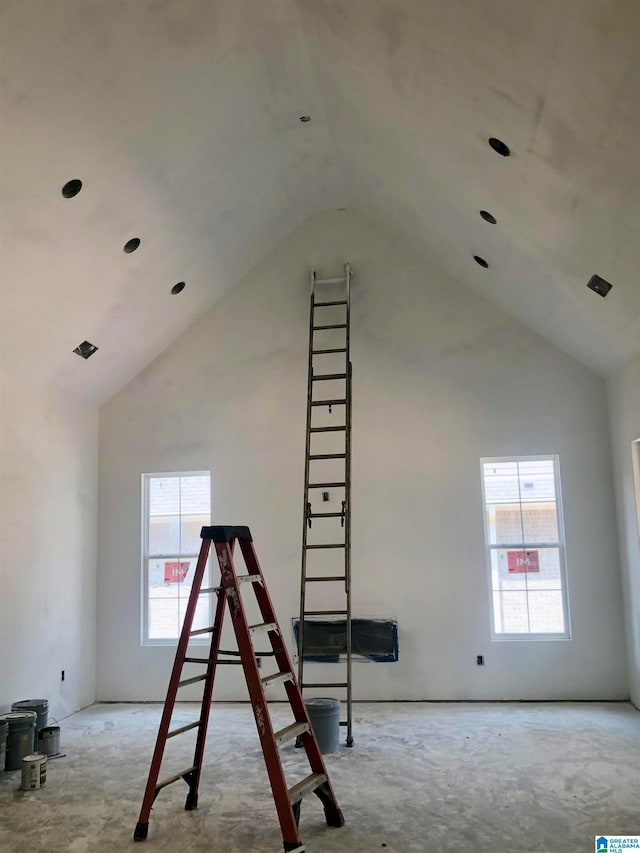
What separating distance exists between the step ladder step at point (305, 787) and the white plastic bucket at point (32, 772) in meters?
1.87

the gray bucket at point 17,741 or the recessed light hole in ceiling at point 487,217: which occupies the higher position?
the recessed light hole in ceiling at point 487,217

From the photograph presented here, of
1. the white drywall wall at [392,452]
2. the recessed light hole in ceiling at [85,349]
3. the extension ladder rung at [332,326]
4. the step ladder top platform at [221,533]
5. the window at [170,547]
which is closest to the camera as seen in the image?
the step ladder top platform at [221,533]

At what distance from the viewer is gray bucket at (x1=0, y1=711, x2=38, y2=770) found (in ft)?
14.9

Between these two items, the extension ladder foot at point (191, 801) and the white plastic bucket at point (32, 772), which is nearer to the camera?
the extension ladder foot at point (191, 801)

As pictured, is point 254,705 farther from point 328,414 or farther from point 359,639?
point 328,414

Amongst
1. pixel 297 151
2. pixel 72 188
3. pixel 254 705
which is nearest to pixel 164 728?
pixel 254 705

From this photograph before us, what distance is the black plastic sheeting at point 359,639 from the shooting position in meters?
6.11

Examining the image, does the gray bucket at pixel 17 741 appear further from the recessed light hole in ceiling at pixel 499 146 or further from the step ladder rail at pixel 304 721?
the recessed light hole in ceiling at pixel 499 146

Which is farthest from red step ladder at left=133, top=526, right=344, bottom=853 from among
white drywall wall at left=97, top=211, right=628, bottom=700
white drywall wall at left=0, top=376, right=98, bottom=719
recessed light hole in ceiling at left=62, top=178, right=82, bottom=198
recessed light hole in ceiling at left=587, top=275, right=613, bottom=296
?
recessed light hole in ceiling at left=587, top=275, right=613, bottom=296

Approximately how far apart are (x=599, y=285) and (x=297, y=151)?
2619 mm

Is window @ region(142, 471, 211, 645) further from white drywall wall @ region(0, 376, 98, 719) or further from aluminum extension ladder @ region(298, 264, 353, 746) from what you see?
aluminum extension ladder @ region(298, 264, 353, 746)

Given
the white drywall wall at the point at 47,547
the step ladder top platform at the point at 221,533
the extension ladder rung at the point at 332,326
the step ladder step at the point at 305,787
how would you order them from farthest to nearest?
the extension ladder rung at the point at 332,326 → the white drywall wall at the point at 47,547 → the step ladder top platform at the point at 221,533 → the step ladder step at the point at 305,787

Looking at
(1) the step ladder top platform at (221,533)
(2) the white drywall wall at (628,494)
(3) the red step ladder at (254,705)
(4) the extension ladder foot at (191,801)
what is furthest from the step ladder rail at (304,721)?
(2) the white drywall wall at (628,494)

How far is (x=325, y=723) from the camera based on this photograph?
4.63m
